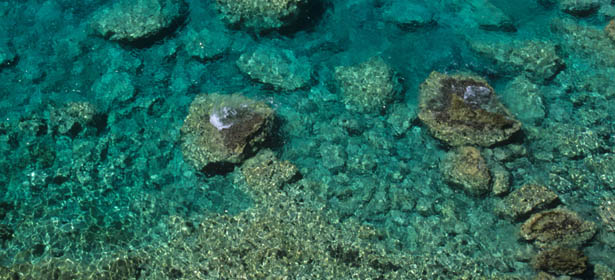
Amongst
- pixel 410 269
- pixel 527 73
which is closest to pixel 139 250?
pixel 410 269

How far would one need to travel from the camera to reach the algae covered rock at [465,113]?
7.66 m

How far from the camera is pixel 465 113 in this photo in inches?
305

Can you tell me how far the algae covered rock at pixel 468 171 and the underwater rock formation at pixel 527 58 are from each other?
243 cm

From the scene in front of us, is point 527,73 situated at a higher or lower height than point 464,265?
higher

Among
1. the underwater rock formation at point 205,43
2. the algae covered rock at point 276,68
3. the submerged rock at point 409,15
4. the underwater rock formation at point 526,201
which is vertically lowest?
the underwater rock formation at point 526,201

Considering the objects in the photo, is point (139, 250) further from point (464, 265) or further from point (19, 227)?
point (464, 265)

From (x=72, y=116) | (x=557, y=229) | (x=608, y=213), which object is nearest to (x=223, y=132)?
(x=72, y=116)

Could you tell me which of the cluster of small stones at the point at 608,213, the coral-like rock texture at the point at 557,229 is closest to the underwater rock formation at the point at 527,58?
the cluster of small stones at the point at 608,213

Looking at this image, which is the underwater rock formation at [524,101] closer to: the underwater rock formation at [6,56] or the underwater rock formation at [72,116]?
the underwater rock formation at [72,116]

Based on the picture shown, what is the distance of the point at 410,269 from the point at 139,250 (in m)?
3.64

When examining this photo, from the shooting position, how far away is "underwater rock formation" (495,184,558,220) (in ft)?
22.5

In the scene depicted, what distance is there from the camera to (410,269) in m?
6.30

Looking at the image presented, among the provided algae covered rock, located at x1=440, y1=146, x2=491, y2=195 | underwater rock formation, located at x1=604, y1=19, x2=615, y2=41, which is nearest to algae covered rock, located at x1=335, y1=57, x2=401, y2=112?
algae covered rock, located at x1=440, y1=146, x2=491, y2=195

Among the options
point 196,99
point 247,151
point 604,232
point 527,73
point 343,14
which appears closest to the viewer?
point 604,232
